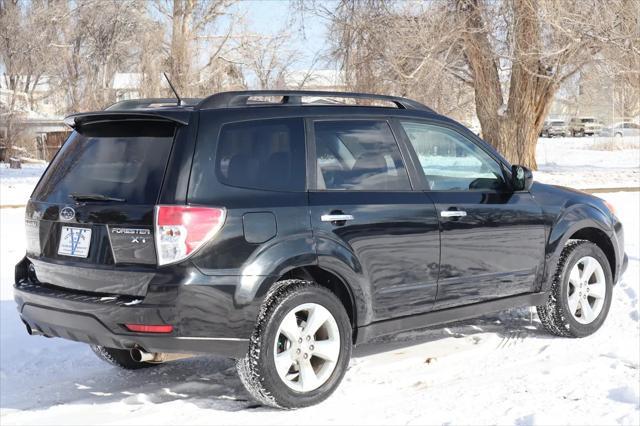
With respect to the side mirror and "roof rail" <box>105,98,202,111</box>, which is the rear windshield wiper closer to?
"roof rail" <box>105,98,202,111</box>

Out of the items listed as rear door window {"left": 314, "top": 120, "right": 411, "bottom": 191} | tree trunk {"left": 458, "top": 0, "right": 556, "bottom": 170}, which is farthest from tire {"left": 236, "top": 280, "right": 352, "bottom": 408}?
tree trunk {"left": 458, "top": 0, "right": 556, "bottom": 170}

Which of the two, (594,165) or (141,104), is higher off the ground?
(141,104)

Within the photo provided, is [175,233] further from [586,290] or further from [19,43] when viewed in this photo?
[19,43]

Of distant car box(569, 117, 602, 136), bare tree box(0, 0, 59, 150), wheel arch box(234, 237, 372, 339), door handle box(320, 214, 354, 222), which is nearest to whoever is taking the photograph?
wheel arch box(234, 237, 372, 339)

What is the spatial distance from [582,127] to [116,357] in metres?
73.5

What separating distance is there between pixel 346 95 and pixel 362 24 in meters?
18.3

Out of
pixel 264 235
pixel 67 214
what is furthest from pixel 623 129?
pixel 67 214

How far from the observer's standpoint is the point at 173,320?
473 cm

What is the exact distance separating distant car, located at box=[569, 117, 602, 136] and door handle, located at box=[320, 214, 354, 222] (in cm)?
7254

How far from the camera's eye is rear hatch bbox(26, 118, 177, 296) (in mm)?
4797

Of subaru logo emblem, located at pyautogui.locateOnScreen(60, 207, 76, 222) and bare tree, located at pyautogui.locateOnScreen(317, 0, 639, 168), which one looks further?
bare tree, located at pyautogui.locateOnScreen(317, 0, 639, 168)

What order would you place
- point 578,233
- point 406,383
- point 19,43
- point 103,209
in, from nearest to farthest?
point 103,209
point 406,383
point 578,233
point 19,43

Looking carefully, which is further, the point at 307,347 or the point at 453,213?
the point at 453,213

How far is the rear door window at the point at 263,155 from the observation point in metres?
5.03
